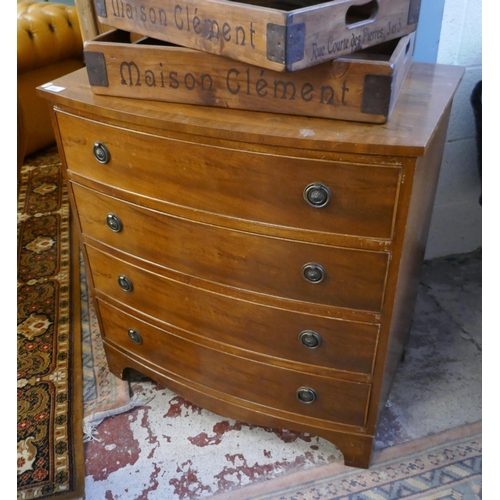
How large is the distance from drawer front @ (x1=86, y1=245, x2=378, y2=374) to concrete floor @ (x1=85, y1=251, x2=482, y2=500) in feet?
1.18

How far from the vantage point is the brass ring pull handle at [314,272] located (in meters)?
1.06

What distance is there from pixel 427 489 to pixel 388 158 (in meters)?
0.91

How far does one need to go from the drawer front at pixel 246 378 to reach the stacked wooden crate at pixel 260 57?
631mm

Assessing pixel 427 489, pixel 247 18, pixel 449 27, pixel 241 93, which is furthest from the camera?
pixel 449 27

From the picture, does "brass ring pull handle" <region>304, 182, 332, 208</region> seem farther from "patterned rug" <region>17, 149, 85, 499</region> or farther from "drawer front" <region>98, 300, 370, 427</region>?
"patterned rug" <region>17, 149, 85, 499</region>

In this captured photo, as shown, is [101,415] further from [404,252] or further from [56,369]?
[404,252]

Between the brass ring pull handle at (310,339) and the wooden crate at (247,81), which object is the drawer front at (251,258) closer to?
the brass ring pull handle at (310,339)

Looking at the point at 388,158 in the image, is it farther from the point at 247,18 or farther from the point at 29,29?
the point at 29,29

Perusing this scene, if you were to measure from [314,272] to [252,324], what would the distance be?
0.77ft

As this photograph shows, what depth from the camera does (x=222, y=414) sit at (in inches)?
56.6

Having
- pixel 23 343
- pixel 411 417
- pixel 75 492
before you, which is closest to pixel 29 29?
pixel 23 343

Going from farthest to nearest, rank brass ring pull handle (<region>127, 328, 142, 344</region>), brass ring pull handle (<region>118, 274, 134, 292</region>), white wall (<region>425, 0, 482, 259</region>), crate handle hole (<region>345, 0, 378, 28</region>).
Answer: white wall (<region>425, 0, 482, 259</region>), brass ring pull handle (<region>127, 328, 142, 344</region>), brass ring pull handle (<region>118, 274, 134, 292</region>), crate handle hole (<region>345, 0, 378, 28</region>)

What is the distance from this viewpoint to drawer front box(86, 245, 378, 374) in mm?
1143

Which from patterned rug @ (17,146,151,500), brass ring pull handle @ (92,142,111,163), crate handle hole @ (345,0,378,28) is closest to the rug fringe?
patterned rug @ (17,146,151,500)
